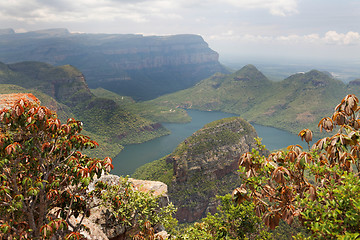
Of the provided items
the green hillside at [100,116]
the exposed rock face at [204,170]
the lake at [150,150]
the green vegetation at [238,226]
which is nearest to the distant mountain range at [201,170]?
the exposed rock face at [204,170]

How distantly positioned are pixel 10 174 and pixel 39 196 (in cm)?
197

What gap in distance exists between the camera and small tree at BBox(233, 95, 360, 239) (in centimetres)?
705

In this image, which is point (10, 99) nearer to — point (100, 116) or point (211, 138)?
point (211, 138)

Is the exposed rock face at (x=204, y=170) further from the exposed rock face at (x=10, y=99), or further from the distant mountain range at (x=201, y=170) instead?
A: the exposed rock face at (x=10, y=99)

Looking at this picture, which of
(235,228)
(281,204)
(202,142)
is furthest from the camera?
(202,142)

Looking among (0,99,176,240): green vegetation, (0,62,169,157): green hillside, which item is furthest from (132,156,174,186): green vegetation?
(0,99,176,240): green vegetation

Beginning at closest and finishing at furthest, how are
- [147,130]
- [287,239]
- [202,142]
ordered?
1. [287,239]
2. [202,142]
3. [147,130]

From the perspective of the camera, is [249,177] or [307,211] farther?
[249,177]

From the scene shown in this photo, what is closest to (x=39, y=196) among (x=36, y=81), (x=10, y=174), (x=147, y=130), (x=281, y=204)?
(x=10, y=174)

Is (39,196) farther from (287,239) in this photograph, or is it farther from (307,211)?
(287,239)

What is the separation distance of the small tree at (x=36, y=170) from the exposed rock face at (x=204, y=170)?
265 ft

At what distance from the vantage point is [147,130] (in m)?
181

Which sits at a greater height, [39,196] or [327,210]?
[327,210]

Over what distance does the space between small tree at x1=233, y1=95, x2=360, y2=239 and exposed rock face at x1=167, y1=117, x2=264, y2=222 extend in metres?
82.5
